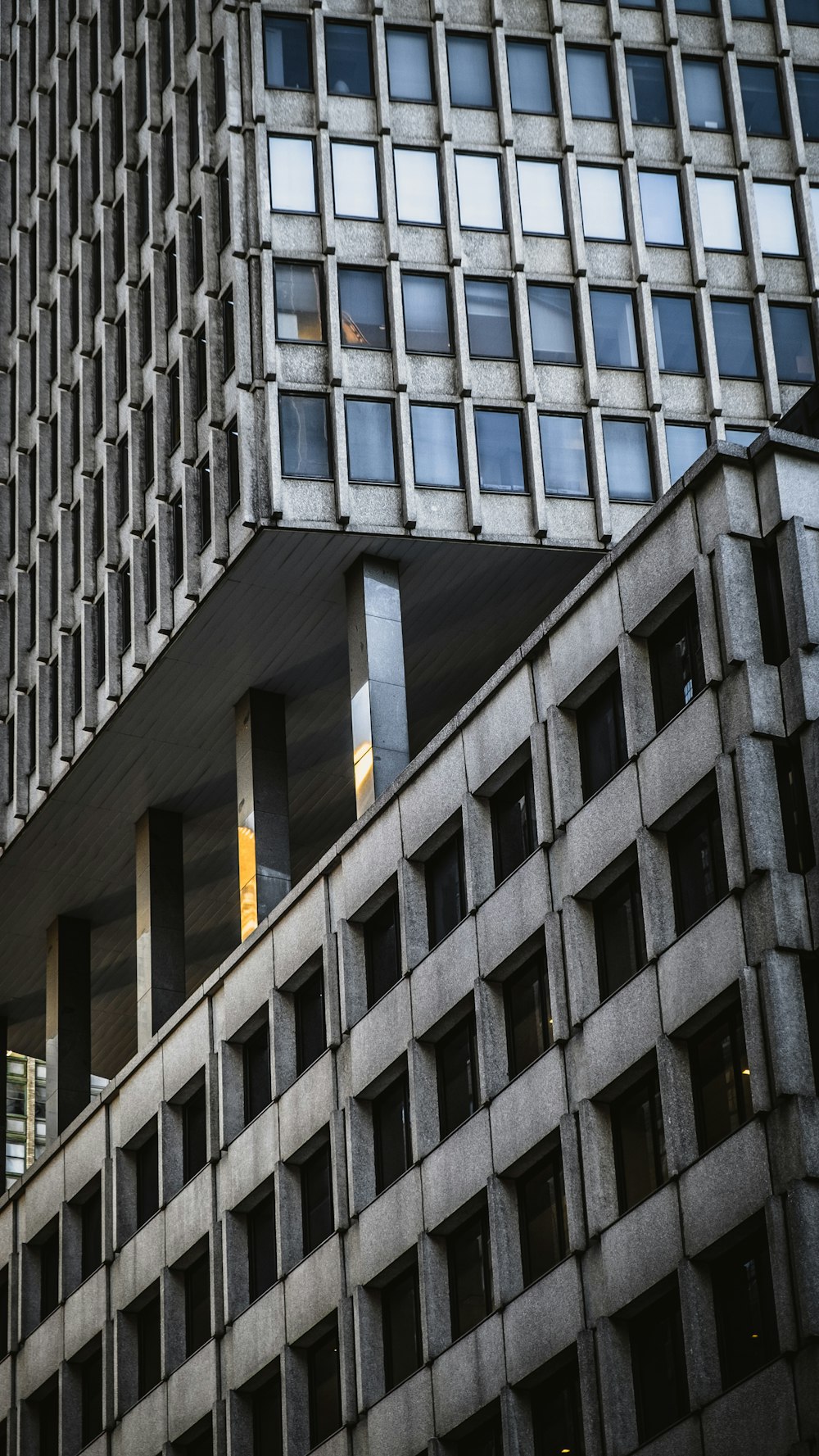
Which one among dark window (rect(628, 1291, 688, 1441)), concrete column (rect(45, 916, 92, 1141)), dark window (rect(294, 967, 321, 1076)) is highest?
concrete column (rect(45, 916, 92, 1141))

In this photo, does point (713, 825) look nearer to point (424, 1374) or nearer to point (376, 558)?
point (424, 1374)

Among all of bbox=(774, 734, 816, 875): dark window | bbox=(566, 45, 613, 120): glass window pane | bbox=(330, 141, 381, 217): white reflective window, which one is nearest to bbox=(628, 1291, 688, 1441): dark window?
bbox=(774, 734, 816, 875): dark window

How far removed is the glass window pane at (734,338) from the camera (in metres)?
55.7

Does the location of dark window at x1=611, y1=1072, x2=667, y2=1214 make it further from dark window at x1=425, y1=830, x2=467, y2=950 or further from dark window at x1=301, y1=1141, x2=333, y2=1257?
dark window at x1=301, y1=1141, x2=333, y2=1257

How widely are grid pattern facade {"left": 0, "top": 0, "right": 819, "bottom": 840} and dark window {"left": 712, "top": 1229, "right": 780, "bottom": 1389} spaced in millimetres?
21373

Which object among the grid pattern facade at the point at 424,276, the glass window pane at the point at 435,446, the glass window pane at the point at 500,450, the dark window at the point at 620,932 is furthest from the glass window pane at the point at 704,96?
the dark window at the point at 620,932

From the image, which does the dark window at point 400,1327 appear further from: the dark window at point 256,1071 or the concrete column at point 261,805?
the concrete column at point 261,805

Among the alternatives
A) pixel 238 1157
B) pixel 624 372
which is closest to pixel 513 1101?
pixel 238 1157

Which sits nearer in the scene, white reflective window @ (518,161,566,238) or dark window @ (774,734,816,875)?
dark window @ (774,734,816,875)

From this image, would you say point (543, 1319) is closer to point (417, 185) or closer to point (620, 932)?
point (620, 932)

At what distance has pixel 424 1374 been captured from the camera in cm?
4244

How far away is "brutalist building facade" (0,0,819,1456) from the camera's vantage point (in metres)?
37.2

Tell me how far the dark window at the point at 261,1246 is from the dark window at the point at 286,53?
80.1 ft

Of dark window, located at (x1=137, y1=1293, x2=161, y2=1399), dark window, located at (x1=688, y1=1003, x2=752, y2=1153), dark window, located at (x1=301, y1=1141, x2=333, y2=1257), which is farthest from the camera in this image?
dark window, located at (x1=137, y1=1293, x2=161, y2=1399)
